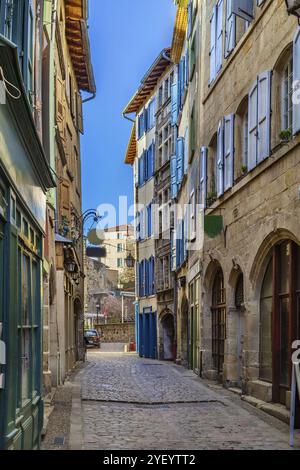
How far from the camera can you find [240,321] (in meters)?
15.5

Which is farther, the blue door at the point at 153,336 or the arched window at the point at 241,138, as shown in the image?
the blue door at the point at 153,336

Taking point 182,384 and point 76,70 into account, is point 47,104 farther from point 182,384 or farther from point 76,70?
point 76,70

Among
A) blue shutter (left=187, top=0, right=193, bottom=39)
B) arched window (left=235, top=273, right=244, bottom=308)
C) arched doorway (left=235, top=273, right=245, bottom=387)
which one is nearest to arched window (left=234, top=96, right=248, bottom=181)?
arched window (left=235, top=273, right=244, bottom=308)

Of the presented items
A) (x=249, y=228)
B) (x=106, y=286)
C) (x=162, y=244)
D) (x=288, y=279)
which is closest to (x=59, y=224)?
(x=249, y=228)

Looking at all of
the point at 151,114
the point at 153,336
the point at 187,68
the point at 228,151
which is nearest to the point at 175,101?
the point at 187,68

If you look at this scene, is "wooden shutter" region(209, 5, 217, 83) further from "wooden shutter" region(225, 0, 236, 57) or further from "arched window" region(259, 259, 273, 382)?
"arched window" region(259, 259, 273, 382)

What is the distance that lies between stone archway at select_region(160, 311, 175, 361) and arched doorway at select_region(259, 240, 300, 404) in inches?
804

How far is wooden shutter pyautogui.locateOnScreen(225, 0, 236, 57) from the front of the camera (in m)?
15.3

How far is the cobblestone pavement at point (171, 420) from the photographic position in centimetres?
893

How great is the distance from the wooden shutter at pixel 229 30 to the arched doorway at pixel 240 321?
4682 millimetres

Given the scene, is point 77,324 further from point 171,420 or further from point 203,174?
point 171,420

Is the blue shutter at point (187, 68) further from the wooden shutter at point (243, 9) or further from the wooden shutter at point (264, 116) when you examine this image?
the wooden shutter at point (264, 116)

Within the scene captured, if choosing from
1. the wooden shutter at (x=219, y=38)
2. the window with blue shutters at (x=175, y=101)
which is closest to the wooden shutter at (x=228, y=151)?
the wooden shutter at (x=219, y=38)

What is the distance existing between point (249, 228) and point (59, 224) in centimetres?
635
